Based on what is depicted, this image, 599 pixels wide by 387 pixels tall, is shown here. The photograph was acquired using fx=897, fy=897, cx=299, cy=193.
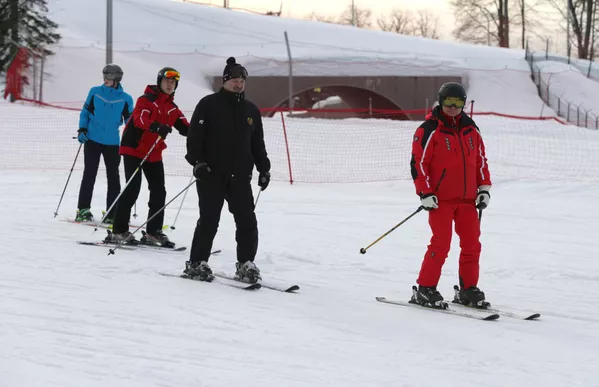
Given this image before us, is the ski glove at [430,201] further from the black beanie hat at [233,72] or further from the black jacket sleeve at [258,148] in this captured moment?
the black beanie hat at [233,72]

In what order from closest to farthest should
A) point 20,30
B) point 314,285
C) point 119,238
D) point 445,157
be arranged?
point 445,157 → point 314,285 → point 119,238 → point 20,30

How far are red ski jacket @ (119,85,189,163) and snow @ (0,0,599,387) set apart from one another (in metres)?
1.00

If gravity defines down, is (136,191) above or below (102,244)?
above

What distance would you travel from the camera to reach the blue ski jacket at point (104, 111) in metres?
9.61

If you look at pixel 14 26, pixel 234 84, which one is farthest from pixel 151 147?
pixel 14 26

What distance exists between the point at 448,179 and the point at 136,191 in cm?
347

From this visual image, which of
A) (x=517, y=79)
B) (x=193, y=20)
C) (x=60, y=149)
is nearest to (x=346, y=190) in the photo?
(x=60, y=149)

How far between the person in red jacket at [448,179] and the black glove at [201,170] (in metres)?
1.50

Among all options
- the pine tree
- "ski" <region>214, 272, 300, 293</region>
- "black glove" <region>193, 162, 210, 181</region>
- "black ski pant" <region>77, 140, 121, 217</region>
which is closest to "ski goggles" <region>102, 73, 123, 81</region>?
"black ski pant" <region>77, 140, 121, 217</region>

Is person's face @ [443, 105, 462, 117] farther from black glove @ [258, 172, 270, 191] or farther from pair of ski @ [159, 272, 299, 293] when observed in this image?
pair of ski @ [159, 272, 299, 293]

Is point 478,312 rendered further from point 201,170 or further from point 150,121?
point 150,121

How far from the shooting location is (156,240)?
8.42 meters

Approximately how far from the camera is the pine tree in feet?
113

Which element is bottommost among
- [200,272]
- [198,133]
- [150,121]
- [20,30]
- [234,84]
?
[200,272]
